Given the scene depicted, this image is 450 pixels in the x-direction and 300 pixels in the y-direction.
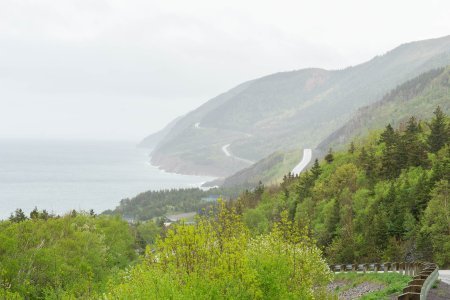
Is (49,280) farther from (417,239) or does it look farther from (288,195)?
(288,195)

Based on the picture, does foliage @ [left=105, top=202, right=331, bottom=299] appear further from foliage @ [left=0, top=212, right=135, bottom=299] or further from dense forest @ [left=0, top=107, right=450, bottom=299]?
foliage @ [left=0, top=212, right=135, bottom=299]

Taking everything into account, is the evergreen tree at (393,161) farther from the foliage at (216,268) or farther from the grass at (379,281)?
the foliage at (216,268)

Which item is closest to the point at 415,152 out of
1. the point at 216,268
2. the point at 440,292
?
the point at 440,292

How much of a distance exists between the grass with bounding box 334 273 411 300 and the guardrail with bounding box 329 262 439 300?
3.14 feet

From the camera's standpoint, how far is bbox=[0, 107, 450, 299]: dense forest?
103ft

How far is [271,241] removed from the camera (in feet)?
125

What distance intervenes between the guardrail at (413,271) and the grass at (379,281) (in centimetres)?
96

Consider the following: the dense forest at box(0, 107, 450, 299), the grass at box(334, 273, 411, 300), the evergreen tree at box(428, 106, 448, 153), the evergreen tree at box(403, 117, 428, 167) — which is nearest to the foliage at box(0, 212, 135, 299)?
the dense forest at box(0, 107, 450, 299)

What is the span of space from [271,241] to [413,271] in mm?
11546

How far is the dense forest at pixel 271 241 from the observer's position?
103ft

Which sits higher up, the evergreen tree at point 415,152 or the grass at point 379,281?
the evergreen tree at point 415,152

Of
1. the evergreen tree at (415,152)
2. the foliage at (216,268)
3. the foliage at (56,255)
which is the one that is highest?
the evergreen tree at (415,152)

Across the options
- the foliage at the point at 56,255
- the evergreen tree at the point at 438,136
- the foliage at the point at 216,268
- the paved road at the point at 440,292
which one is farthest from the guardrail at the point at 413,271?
the evergreen tree at the point at 438,136

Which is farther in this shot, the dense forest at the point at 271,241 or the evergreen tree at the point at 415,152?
the evergreen tree at the point at 415,152
